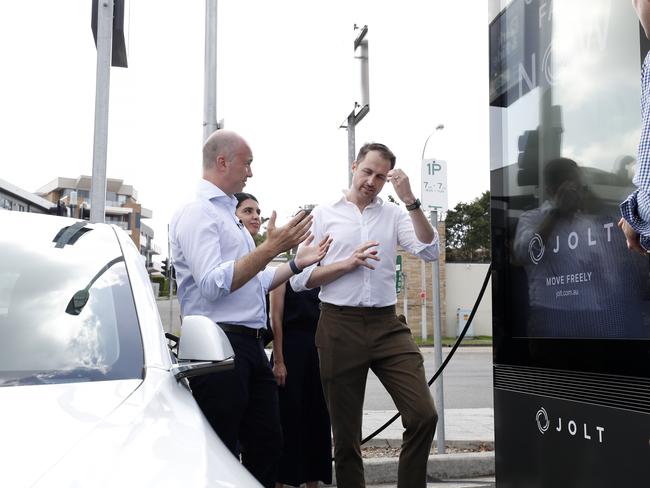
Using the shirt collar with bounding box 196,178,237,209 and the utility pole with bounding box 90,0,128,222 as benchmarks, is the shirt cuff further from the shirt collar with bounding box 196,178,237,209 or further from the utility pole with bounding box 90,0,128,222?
the utility pole with bounding box 90,0,128,222

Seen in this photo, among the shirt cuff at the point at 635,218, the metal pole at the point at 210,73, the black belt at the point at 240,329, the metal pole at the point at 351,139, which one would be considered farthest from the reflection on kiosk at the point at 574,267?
the metal pole at the point at 351,139

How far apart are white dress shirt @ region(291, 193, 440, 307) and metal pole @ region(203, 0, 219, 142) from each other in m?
3.32

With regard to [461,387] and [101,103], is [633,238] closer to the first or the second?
[101,103]

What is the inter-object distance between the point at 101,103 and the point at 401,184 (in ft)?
8.86

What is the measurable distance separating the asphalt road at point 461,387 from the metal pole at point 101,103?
7270 mm

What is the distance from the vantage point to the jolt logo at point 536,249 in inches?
126

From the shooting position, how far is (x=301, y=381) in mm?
5301

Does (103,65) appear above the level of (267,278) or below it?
above

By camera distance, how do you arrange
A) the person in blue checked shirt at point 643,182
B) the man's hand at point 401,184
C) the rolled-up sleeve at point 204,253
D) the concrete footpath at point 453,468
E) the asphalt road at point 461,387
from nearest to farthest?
the person in blue checked shirt at point 643,182 → the rolled-up sleeve at point 204,253 → the man's hand at point 401,184 → the concrete footpath at point 453,468 → the asphalt road at point 461,387

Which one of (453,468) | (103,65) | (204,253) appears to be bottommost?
(453,468)

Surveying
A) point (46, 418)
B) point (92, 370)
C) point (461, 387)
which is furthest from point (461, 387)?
point (46, 418)

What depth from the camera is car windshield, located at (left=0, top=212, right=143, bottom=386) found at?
219cm

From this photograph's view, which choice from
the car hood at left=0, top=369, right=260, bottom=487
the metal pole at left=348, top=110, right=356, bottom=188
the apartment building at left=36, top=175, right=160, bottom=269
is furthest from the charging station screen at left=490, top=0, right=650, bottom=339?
the apartment building at left=36, top=175, right=160, bottom=269

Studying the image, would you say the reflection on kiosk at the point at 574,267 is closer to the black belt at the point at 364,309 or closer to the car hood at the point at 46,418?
the black belt at the point at 364,309
